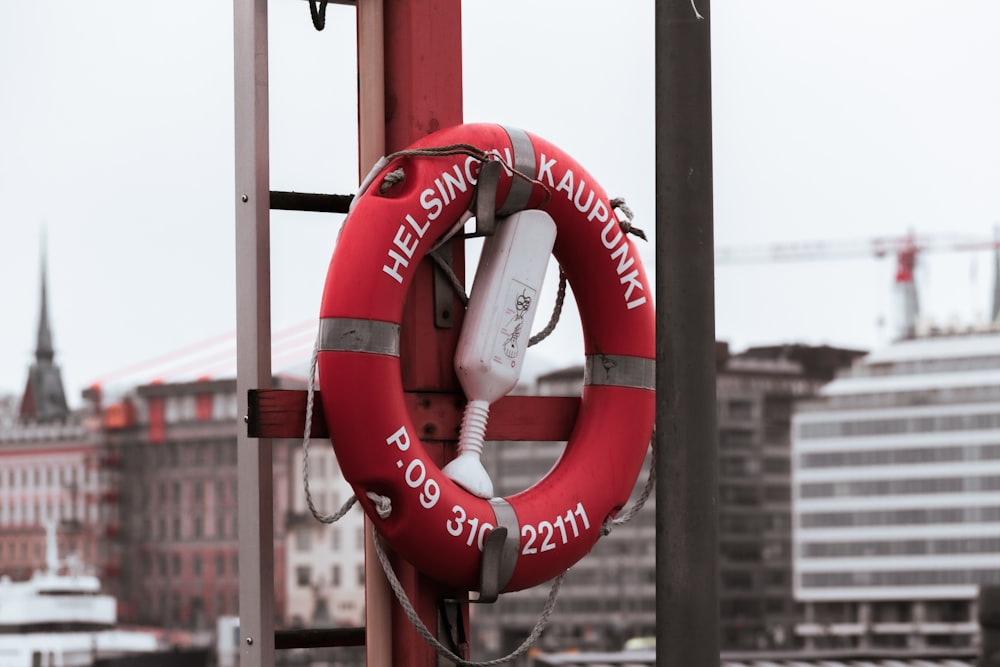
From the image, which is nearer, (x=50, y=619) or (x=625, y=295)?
(x=625, y=295)

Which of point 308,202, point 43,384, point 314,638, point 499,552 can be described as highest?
point 308,202

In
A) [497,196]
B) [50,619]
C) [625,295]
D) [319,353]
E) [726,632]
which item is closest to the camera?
[319,353]

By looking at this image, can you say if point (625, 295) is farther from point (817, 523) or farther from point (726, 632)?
point (817, 523)

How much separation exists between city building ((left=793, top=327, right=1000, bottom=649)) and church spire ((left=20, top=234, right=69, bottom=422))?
110 ft

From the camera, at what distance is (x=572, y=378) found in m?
64.5

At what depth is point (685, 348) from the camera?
1921mm

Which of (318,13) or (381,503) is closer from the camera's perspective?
(381,503)

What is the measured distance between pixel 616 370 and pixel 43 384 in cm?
7043

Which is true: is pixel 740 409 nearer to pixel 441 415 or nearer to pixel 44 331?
pixel 44 331

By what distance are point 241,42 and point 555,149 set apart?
0.52m

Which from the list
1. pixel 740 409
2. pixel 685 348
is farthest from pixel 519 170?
pixel 740 409

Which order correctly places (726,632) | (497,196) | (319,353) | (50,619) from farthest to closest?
(726,632)
(50,619)
(497,196)
(319,353)

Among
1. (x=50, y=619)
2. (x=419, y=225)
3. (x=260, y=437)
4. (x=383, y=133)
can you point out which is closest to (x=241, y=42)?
(x=383, y=133)

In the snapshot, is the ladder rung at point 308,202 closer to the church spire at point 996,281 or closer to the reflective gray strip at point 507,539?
the reflective gray strip at point 507,539
